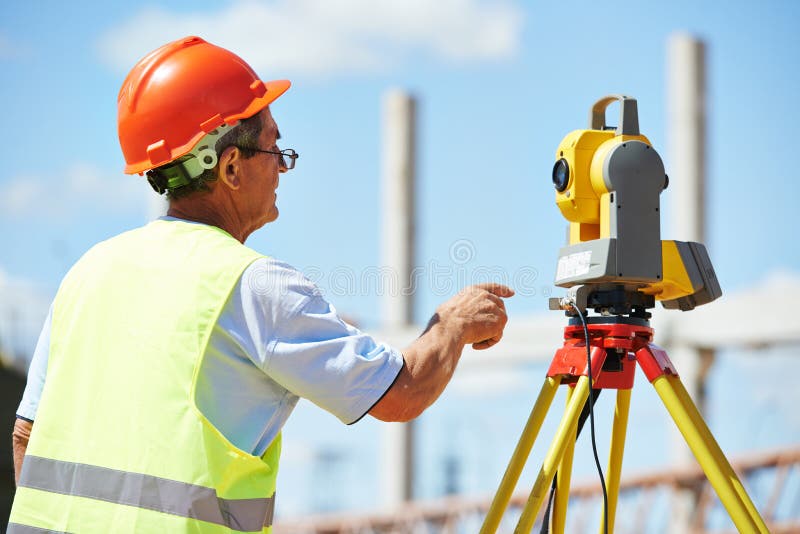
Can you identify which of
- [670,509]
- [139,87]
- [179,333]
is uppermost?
[139,87]

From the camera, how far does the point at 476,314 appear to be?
2.50 m

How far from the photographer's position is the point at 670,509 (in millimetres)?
8000

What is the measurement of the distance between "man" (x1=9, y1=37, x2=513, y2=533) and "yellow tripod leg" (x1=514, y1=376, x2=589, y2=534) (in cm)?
44

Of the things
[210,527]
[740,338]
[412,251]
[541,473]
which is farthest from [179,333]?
A: [412,251]

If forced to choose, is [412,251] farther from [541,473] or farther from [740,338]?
[541,473]

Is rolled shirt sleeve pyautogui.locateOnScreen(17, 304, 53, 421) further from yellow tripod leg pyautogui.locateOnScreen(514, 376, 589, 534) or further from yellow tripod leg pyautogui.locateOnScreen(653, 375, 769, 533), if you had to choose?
yellow tripod leg pyautogui.locateOnScreen(653, 375, 769, 533)

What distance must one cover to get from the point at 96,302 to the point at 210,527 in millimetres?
584

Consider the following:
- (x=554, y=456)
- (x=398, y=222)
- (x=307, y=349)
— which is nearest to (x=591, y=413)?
(x=554, y=456)

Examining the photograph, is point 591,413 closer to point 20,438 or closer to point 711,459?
point 711,459

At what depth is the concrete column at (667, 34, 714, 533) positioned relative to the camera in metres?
7.66

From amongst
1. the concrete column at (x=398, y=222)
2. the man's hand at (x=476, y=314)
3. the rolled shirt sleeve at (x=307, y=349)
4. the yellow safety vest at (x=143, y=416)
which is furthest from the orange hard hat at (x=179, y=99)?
the concrete column at (x=398, y=222)

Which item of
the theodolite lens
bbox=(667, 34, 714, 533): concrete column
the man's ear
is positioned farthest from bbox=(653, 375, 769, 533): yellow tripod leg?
bbox=(667, 34, 714, 533): concrete column

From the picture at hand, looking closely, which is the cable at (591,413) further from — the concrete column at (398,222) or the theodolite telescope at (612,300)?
the concrete column at (398,222)

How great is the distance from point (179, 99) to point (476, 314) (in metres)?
0.92
